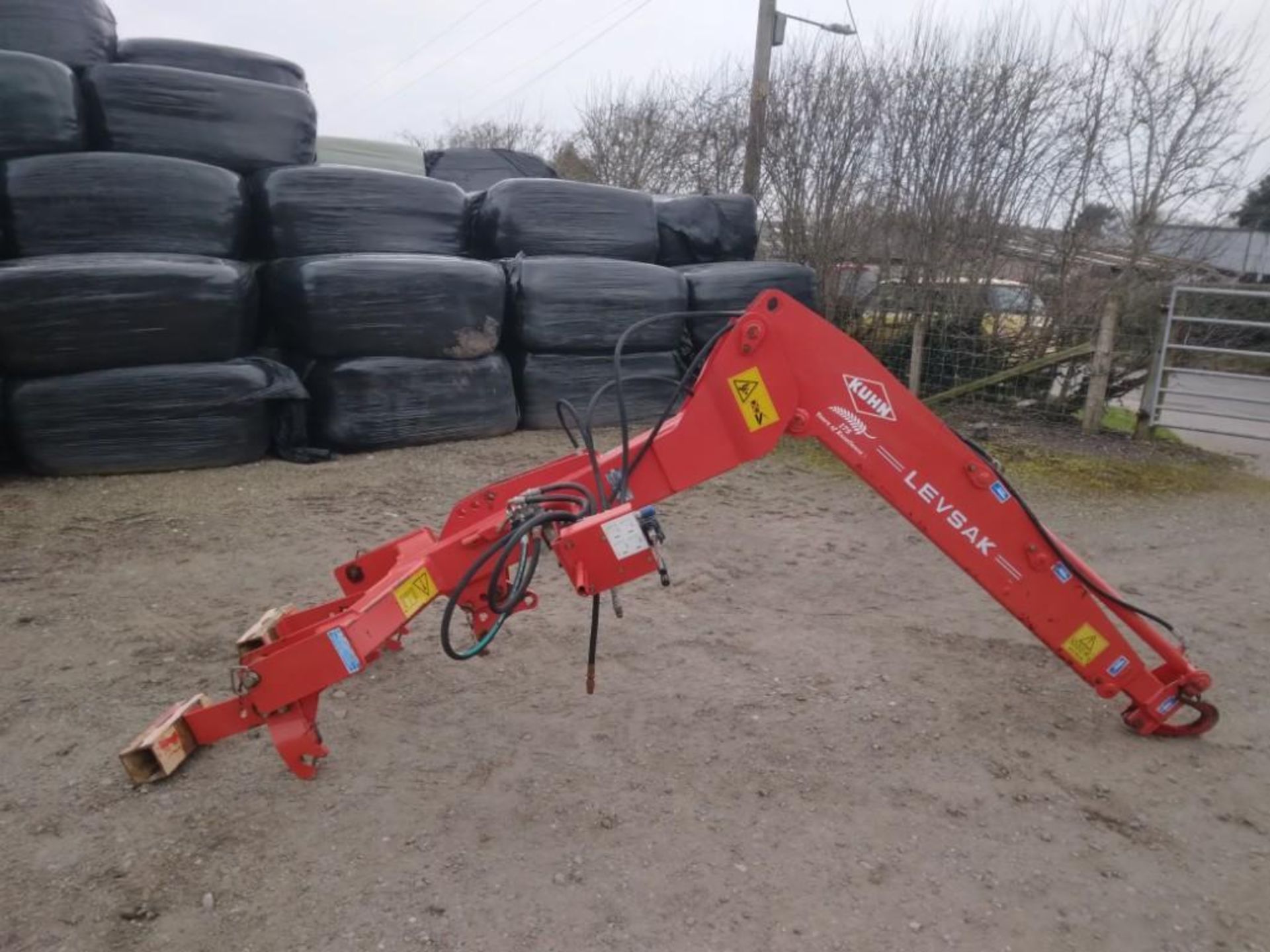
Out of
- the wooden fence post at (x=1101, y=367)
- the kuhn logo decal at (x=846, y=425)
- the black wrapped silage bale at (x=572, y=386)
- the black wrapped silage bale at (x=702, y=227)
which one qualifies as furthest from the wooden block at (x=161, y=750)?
the wooden fence post at (x=1101, y=367)

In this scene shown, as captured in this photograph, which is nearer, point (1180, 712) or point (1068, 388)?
point (1180, 712)

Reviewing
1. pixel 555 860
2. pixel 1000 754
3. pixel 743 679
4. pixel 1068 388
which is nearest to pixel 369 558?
pixel 555 860

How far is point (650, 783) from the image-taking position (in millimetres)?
2791

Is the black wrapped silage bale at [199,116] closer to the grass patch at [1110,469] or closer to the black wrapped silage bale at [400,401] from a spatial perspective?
the black wrapped silage bale at [400,401]

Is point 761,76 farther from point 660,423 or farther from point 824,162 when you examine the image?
point 660,423

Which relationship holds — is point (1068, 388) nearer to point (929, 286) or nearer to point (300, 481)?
point (929, 286)

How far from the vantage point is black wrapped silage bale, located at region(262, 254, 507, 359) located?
6156 mm

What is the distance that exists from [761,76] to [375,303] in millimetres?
6239

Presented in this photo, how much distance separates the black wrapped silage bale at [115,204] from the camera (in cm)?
546

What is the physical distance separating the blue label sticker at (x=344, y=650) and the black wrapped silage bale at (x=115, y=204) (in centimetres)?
457

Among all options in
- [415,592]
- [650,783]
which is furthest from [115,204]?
[650,783]

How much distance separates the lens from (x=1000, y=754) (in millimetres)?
2980

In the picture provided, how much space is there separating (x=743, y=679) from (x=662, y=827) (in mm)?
972

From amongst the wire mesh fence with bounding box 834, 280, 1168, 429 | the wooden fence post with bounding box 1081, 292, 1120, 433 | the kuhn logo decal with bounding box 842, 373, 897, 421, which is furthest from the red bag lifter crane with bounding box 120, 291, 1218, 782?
the wire mesh fence with bounding box 834, 280, 1168, 429
